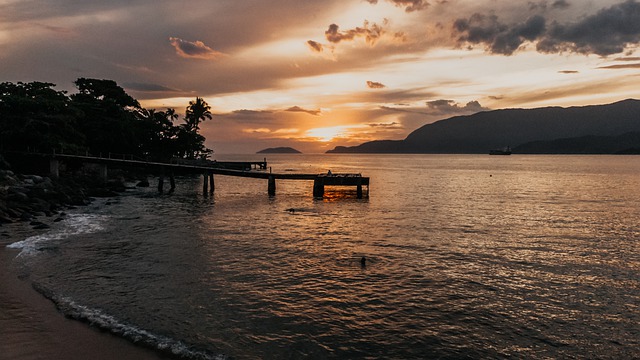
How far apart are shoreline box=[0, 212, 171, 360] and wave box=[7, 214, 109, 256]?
6.98 meters

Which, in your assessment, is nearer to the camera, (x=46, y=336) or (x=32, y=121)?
(x=46, y=336)

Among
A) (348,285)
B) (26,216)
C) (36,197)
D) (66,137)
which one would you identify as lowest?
(348,285)

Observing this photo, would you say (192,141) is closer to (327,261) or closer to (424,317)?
(327,261)

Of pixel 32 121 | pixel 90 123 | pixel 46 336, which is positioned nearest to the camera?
pixel 46 336

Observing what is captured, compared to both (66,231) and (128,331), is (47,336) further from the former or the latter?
(66,231)

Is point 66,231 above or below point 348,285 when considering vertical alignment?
above

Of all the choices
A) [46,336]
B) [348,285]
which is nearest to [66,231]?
[46,336]

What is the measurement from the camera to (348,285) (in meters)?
14.7

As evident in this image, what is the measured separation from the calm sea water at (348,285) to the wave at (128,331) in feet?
0.17

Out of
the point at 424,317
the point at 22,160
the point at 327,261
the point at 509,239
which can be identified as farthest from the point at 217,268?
the point at 22,160

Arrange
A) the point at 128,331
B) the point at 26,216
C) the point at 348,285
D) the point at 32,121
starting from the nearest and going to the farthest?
the point at 128,331 < the point at 348,285 < the point at 26,216 < the point at 32,121

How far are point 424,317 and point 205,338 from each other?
21.5 feet

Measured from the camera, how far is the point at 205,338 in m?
10.2

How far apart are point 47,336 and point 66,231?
53.3 ft
